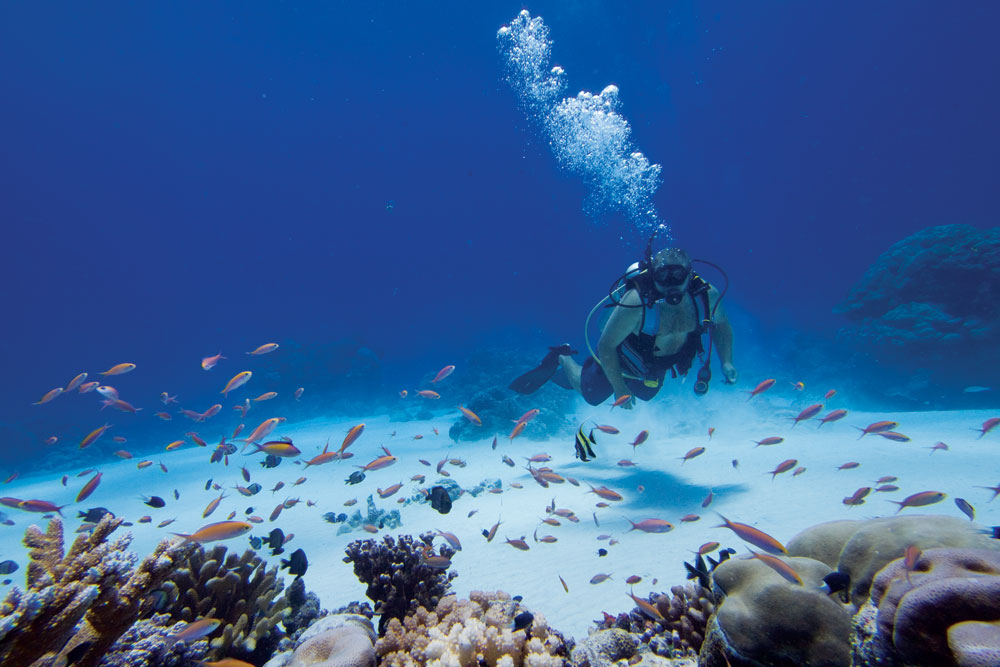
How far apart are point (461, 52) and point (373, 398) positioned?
141 feet

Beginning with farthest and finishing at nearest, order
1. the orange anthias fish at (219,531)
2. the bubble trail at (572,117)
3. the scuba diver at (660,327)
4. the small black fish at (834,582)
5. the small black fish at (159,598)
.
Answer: the bubble trail at (572,117) → the scuba diver at (660,327) → the orange anthias fish at (219,531) → the small black fish at (159,598) → the small black fish at (834,582)

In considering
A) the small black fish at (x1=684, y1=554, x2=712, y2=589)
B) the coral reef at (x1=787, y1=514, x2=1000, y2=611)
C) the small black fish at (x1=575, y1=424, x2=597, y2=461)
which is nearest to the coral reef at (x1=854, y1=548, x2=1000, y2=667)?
the coral reef at (x1=787, y1=514, x2=1000, y2=611)

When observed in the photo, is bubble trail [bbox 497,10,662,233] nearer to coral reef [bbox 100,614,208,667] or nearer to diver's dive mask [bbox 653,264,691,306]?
diver's dive mask [bbox 653,264,691,306]

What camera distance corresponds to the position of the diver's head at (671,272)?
6133 millimetres

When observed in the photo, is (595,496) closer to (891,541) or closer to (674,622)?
(674,622)

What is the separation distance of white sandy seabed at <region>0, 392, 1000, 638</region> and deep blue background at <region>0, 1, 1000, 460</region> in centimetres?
2221

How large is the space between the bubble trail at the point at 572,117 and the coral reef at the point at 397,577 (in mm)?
29896

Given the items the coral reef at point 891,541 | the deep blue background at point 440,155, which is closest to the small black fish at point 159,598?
the coral reef at point 891,541

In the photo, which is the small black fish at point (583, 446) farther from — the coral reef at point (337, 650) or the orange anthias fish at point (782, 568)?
the coral reef at point (337, 650)

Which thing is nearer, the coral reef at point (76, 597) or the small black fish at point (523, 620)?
the coral reef at point (76, 597)

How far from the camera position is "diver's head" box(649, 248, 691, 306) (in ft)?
20.1

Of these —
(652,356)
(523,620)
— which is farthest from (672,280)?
(523,620)

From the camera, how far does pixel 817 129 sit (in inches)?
2207

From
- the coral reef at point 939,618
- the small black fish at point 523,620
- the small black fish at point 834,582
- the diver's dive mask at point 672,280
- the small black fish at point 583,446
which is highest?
the diver's dive mask at point 672,280
